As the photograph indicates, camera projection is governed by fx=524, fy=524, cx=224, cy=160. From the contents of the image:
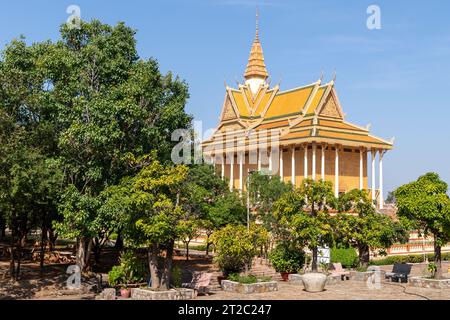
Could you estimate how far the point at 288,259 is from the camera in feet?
87.3

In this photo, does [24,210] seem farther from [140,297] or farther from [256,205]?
[256,205]

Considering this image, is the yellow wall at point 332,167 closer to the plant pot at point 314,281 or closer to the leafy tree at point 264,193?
the leafy tree at point 264,193

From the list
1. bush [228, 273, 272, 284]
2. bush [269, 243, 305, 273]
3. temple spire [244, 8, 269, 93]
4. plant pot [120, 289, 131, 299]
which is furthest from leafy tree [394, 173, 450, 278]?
temple spire [244, 8, 269, 93]

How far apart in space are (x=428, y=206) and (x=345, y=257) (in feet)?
31.5

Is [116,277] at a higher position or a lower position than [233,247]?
lower

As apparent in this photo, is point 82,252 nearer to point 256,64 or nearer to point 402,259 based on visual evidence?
point 402,259

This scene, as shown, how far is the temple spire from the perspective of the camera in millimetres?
70562

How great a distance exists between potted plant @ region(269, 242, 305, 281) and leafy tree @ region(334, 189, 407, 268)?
231cm

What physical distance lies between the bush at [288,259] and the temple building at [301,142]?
22.7 meters

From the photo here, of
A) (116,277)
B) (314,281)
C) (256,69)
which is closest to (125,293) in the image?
(116,277)

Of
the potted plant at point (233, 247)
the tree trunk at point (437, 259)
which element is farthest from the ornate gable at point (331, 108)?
the potted plant at point (233, 247)

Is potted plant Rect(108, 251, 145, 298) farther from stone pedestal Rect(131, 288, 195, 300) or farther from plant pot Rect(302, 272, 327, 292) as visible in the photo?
plant pot Rect(302, 272, 327, 292)

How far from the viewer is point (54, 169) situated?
21234mm

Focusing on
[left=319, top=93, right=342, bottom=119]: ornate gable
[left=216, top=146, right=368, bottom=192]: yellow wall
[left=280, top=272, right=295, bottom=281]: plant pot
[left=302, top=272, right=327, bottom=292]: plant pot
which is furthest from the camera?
[left=319, top=93, right=342, bottom=119]: ornate gable
